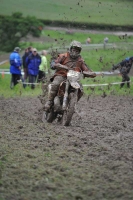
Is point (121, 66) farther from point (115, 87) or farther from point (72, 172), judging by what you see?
point (72, 172)

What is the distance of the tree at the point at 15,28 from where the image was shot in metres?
38.7

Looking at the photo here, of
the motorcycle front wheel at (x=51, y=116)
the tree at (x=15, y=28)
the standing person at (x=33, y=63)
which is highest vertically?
the tree at (x=15, y=28)

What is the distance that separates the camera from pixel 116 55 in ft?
109

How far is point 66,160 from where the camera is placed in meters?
9.12

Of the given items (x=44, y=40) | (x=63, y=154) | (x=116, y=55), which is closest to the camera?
(x=63, y=154)

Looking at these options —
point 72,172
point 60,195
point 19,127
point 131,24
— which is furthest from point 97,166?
point 131,24

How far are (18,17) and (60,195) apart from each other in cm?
3245

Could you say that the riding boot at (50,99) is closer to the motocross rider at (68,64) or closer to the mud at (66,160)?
the motocross rider at (68,64)

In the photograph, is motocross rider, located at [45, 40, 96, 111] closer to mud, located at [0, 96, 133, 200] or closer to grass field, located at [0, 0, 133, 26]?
mud, located at [0, 96, 133, 200]

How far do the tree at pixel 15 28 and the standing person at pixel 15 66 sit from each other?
44.0ft

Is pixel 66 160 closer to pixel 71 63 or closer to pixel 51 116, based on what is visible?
pixel 71 63

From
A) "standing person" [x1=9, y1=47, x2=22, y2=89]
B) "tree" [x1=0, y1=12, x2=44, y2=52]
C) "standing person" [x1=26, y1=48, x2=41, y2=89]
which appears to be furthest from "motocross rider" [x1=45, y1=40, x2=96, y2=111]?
"tree" [x1=0, y1=12, x2=44, y2=52]

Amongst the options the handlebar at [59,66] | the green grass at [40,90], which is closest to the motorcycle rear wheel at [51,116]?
the handlebar at [59,66]

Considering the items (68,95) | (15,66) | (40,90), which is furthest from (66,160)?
(15,66)
